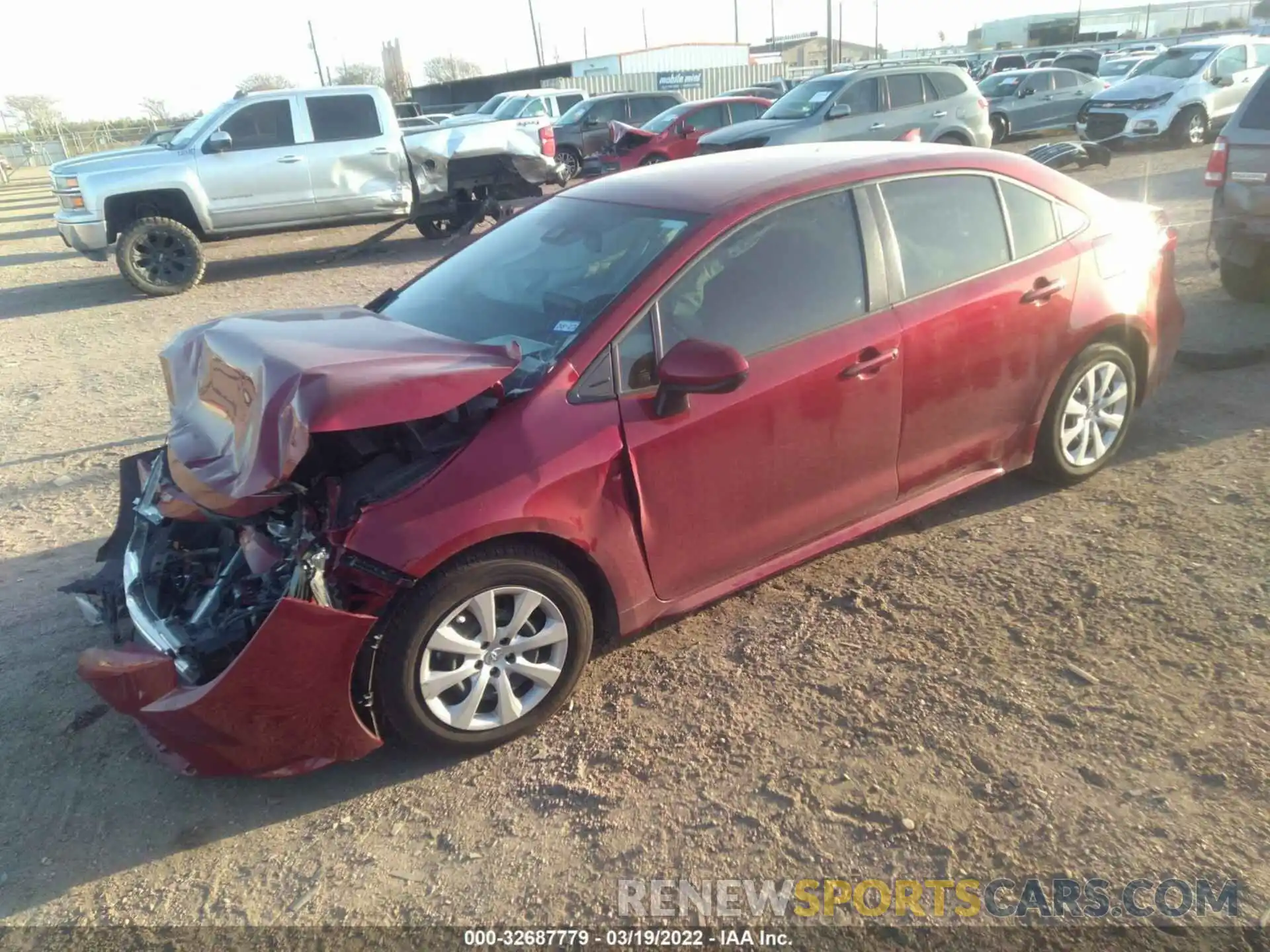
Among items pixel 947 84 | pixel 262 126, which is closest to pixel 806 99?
pixel 947 84

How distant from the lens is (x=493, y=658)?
2996mm

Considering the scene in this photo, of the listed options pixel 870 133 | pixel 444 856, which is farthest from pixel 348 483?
pixel 870 133

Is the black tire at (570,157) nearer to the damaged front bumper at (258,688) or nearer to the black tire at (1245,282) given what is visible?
the black tire at (1245,282)

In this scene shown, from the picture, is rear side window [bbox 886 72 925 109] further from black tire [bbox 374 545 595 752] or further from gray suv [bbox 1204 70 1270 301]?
black tire [bbox 374 545 595 752]

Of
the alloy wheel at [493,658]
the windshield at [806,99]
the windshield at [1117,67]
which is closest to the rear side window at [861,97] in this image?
the windshield at [806,99]

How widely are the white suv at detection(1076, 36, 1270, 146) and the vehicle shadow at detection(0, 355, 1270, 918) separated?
710 inches

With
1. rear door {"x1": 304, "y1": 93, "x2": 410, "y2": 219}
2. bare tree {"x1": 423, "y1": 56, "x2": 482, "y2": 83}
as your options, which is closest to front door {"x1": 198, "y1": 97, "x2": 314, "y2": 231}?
rear door {"x1": 304, "y1": 93, "x2": 410, "y2": 219}

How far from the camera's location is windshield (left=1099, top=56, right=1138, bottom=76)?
25.3m

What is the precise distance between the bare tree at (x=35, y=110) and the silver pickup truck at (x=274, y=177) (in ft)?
194

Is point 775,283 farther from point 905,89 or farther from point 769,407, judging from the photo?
point 905,89

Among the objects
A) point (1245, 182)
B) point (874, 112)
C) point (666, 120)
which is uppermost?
point (666, 120)

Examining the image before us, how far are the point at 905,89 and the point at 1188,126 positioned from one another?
267 inches

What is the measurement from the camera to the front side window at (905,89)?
1396 centimetres

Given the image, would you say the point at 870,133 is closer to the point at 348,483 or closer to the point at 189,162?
the point at 189,162
